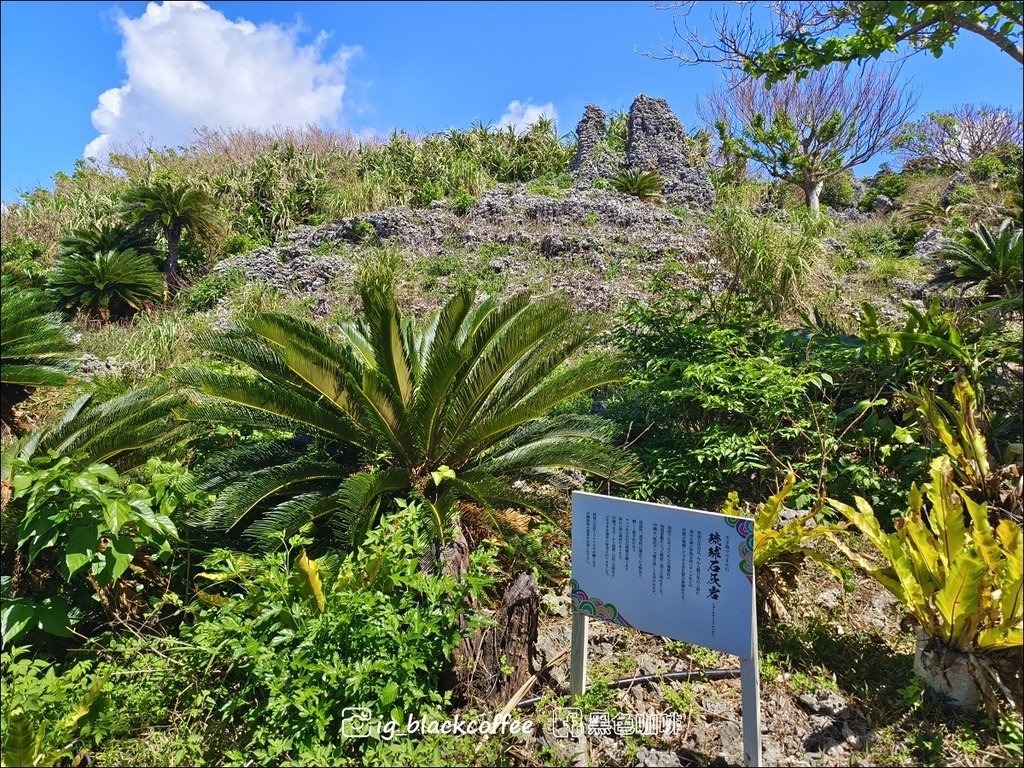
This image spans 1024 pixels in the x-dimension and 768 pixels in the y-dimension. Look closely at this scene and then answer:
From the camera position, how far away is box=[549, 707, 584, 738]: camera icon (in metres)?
2.38

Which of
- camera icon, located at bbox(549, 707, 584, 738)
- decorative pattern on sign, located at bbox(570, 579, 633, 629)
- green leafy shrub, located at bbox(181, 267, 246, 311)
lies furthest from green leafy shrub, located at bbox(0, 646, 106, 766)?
green leafy shrub, located at bbox(181, 267, 246, 311)

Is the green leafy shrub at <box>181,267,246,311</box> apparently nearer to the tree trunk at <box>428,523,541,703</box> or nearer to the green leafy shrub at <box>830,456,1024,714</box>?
the tree trunk at <box>428,523,541,703</box>

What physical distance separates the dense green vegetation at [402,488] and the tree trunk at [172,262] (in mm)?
4347

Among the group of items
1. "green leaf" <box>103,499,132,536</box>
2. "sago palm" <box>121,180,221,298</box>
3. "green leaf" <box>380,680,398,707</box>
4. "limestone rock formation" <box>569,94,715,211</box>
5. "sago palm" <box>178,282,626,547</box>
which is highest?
"limestone rock formation" <box>569,94,715,211</box>

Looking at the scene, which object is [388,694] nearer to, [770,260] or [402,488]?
[402,488]

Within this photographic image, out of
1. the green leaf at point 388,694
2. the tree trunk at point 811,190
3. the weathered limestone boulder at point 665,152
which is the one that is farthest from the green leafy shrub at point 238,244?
the tree trunk at point 811,190

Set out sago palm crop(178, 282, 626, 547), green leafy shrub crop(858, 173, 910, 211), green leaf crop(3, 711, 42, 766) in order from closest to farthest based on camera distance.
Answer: green leaf crop(3, 711, 42, 766) → sago palm crop(178, 282, 626, 547) → green leafy shrub crop(858, 173, 910, 211)

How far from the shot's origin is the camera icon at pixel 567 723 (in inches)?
93.5

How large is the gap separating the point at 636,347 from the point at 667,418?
2.64 feet

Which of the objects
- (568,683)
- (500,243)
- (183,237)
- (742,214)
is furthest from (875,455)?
(183,237)

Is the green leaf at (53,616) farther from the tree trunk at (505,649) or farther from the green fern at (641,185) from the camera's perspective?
the green fern at (641,185)

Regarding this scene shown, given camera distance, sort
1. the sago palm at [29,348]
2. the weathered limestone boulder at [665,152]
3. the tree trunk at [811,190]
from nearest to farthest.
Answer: the sago palm at [29,348] → the weathered limestone boulder at [665,152] → the tree trunk at [811,190]

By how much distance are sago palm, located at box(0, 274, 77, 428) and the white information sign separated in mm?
4260

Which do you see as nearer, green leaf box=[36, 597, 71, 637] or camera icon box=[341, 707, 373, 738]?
camera icon box=[341, 707, 373, 738]
